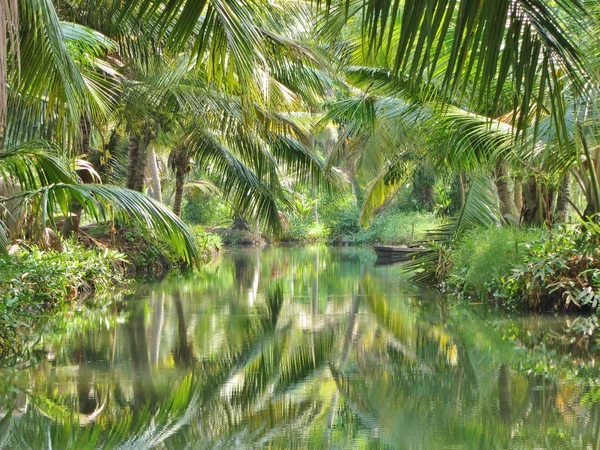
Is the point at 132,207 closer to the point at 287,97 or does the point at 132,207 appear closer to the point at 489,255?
the point at 287,97

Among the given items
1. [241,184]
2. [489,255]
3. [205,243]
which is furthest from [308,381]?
[205,243]

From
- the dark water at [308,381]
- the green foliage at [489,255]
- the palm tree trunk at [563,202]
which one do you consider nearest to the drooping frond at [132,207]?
the dark water at [308,381]

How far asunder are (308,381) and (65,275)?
6362mm

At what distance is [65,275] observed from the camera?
11625 mm

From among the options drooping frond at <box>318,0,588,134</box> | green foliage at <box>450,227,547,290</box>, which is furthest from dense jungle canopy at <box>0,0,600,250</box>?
green foliage at <box>450,227,547,290</box>

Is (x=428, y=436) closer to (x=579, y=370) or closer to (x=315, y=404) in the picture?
(x=315, y=404)

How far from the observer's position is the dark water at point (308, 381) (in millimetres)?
4691

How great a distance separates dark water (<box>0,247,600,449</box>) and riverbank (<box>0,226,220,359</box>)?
0.43 m

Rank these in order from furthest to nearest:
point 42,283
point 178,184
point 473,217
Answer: point 178,184, point 473,217, point 42,283

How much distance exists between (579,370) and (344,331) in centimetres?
315

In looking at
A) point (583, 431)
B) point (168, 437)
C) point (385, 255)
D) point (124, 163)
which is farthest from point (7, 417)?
point (385, 255)

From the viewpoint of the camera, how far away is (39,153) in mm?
6945

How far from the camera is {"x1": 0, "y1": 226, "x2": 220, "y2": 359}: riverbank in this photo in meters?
7.89

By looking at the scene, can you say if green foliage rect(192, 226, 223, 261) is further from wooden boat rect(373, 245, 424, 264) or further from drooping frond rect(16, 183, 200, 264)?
drooping frond rect(16, 183, 200, 264)
